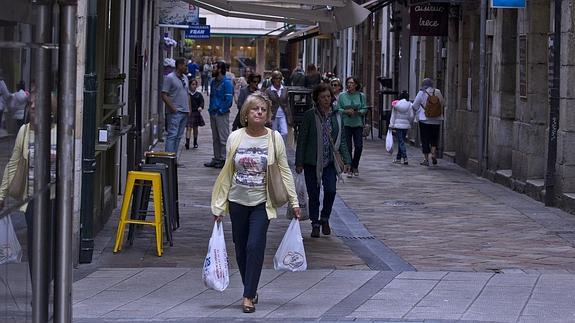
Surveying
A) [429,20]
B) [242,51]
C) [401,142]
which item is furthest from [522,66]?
[242,51]

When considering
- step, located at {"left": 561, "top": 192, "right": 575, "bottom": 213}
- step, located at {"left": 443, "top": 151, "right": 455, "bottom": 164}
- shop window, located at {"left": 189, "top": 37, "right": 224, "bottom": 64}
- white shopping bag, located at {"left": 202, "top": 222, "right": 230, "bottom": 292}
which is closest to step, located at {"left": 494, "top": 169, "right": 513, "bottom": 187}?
step, located at {"left": 561, "top": 192, "right": 575, "bottom": 213}

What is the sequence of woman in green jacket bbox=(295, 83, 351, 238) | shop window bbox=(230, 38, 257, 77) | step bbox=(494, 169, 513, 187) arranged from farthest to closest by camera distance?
shop window bbox=(230, 38, 257, 77)
step bbox=(494, 169, 513, 187)
woman in green jacket bbox=(295, 83, 351, 238)

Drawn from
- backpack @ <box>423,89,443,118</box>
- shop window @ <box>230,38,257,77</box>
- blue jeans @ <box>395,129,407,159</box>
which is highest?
shop window @ <box>230,38,257,77</box>

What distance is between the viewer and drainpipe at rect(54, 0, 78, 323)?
11.6 feet

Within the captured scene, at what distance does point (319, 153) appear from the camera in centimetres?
1269

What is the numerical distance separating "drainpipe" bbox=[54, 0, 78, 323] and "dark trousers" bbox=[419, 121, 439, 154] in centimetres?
2066

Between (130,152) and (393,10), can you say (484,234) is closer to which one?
(130,152)

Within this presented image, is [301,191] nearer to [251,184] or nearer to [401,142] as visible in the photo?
[251,184]

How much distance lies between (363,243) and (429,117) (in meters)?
11.6

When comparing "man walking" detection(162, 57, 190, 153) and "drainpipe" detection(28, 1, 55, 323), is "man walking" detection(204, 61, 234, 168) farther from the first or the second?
"drainpipe" detection(28, 1, 55, 323)

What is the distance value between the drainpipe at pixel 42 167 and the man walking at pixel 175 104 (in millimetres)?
16380

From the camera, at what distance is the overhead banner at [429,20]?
2619 centimetres

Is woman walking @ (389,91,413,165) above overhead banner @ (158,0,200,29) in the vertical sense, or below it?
below

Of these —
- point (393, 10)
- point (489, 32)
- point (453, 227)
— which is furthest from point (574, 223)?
point (393, 10)
